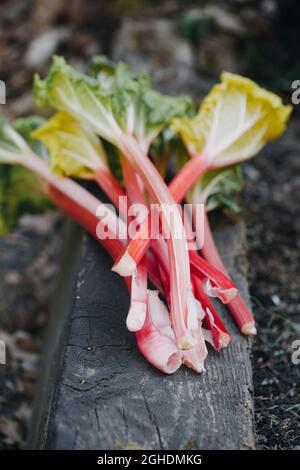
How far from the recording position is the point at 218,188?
8.93 feet

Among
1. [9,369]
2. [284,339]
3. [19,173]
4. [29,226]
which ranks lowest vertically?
[9,369]

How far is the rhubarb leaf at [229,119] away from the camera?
2.57 meters

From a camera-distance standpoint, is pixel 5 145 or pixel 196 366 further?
pixel 5 145

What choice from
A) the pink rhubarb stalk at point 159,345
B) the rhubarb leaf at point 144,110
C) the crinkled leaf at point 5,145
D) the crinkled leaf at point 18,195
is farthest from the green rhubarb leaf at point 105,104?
the pink rhubarb stalk at point 159,345

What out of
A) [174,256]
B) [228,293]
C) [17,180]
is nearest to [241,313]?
[228,293]

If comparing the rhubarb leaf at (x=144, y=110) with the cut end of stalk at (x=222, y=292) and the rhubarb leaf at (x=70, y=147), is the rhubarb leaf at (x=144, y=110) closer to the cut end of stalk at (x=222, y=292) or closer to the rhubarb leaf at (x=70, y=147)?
the rhubarb leaf at (x=70, y=147)

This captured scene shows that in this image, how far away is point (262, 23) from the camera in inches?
169

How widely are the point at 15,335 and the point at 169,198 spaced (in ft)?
4.95

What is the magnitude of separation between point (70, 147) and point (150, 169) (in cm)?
41

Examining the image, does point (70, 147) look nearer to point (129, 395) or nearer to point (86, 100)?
point (86, 100)

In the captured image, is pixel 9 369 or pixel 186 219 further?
pixel 9 369
